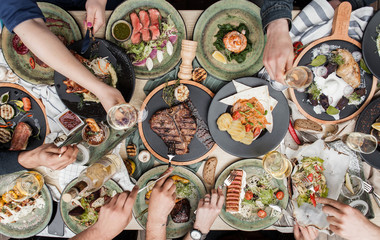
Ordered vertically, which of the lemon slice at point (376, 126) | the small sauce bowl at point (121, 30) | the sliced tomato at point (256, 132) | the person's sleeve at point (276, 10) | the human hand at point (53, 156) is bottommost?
the human hand at point (53, 156)

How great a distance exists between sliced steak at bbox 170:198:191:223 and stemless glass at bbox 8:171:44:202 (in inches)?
54.9

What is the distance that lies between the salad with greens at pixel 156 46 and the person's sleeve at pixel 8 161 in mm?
1498

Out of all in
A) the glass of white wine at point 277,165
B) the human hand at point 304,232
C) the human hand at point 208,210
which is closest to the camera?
the glass of white wine at point 277,165

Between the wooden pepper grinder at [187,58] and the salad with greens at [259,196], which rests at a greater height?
the wooden pepper grinder at [187,58]

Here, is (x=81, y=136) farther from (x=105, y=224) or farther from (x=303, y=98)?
(x=303, y=98)

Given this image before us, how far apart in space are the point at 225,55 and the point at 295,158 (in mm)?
1304

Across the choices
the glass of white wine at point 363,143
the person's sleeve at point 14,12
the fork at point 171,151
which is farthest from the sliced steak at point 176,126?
the glass of white wine at point 363,143

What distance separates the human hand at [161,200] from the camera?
87.4 inches

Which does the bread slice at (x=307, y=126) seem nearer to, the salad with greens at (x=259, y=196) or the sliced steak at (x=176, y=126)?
the salad with greens at (x=259, y=196)

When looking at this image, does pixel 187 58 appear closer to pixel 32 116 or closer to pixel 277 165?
pixel 277 165

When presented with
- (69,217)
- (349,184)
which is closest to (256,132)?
(349,184)

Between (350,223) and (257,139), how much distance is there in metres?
1.07

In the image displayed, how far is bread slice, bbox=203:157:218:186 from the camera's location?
250 cm

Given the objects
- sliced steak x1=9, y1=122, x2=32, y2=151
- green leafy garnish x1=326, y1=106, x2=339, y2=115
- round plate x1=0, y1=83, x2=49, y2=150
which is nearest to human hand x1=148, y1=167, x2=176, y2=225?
round plate x1=0, y1=83, x2=49, y2=150
